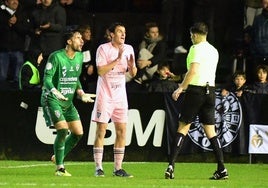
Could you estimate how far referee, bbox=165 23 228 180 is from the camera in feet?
51.2

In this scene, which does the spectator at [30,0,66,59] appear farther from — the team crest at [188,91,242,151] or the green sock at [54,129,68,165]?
the green sock at [54,129,68,165]

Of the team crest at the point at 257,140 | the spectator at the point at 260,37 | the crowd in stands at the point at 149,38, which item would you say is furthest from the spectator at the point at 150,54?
the team crest at the point at 257,140

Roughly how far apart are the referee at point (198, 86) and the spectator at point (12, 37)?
272 inches

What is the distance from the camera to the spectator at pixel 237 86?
20.2 meters

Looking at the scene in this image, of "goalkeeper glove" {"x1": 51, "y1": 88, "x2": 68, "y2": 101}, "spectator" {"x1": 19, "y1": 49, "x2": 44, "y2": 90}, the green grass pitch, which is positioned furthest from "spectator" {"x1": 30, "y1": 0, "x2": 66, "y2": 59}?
"goalkeeper glove" {"x1": 51, "y1": 88, "x2": 68, "y2": 101}

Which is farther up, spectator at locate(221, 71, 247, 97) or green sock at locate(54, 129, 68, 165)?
spectator at locate(221, 71, 247, 97)

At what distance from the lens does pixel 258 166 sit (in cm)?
1966

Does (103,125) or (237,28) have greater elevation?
(237,28)

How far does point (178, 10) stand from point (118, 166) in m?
7.27

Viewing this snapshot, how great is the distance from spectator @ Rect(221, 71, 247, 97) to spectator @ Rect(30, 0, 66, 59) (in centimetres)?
367

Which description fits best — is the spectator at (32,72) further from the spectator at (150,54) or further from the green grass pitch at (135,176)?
the spectator at (150,54)

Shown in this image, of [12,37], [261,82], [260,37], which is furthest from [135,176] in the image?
[12,37]

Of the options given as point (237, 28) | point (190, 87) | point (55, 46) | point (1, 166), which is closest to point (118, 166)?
point (190, 87)

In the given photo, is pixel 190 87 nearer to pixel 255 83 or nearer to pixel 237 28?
pixel 255 83
